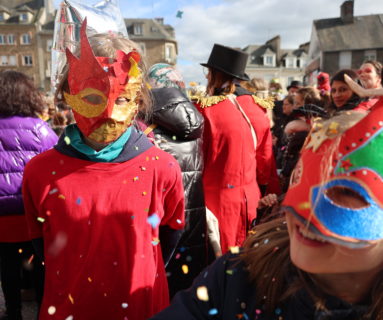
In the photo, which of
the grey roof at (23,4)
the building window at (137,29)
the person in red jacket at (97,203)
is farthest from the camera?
the building window at (137,29)

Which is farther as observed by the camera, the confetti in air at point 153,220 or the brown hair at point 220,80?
the brown hair at point 220,80

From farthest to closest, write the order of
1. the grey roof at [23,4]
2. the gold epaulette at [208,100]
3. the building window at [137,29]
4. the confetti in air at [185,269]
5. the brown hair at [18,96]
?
the building window at [137,29]
the grey roof at [23,4]
the gold epaulette at [208,100]
the brown hair at [18,96]
the confetti in air at [185,269]

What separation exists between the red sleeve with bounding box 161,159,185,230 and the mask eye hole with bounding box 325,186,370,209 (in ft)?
2.88

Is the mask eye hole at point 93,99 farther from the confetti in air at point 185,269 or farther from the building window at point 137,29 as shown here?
the building window at point 137,29

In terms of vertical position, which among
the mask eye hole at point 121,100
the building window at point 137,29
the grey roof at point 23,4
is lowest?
the mask eye hole at point 121,100

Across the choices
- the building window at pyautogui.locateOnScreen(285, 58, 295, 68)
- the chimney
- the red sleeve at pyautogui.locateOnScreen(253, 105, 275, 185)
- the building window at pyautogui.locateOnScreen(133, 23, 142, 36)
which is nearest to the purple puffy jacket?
the red sleeve at pyautogui.locateOnScreen(253, 105, 275, 185)

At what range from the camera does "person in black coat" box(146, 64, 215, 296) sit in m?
2.19

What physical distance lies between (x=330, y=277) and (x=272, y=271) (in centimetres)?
18

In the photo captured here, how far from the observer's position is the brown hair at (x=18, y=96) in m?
2.69

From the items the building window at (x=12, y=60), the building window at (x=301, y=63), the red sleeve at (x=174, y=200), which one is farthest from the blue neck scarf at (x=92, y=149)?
the building window at (x=301, y=63)

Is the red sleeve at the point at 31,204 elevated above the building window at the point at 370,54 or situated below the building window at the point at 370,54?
below

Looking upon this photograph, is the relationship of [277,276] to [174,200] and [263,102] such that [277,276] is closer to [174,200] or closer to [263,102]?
[174,200]

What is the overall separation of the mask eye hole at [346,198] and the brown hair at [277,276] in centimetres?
30

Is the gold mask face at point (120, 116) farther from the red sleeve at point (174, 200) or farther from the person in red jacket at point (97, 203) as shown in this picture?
the red sleeve at point (174, 200)
